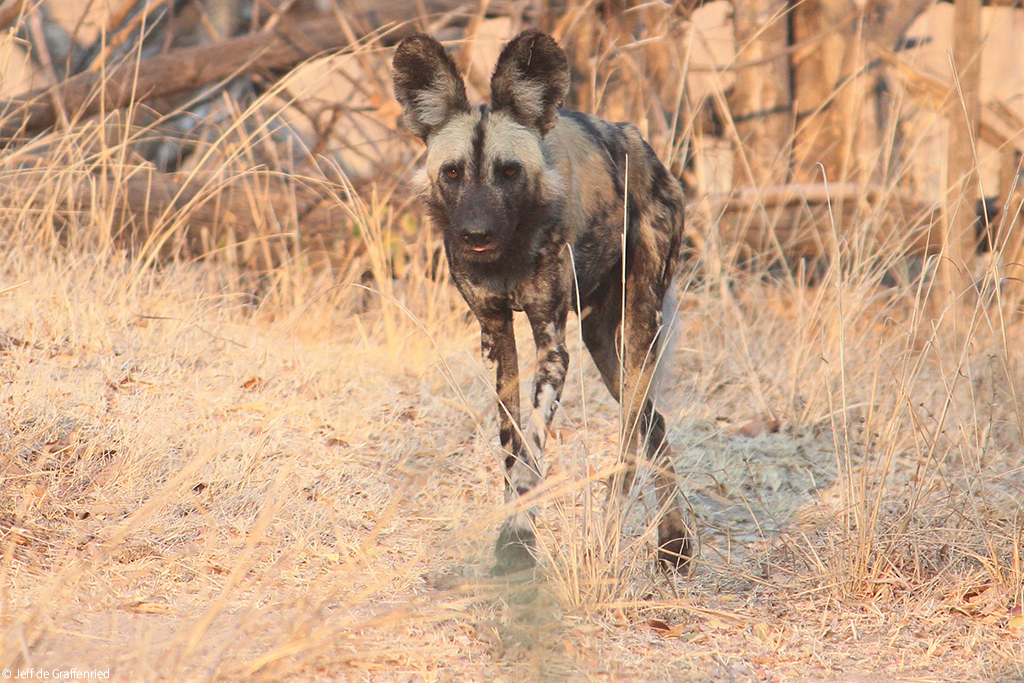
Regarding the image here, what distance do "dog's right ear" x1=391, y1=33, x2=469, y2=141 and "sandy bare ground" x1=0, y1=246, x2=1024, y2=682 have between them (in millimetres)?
710

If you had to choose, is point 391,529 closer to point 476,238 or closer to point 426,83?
point 476,238

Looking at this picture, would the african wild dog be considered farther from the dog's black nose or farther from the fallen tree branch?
the fallen tree branch

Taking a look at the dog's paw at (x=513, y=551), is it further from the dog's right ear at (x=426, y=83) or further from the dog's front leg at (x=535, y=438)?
the dog's right ear at (x=426, y=83)

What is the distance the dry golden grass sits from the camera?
2.32 metres

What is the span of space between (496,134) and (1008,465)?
2.33 metres

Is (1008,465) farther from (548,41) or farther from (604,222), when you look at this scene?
(548,41)

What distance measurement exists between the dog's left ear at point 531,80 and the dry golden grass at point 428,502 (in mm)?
665

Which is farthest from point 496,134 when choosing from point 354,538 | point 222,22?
point 222,22

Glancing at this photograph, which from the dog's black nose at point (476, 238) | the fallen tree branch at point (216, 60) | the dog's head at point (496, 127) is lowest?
the dog's black nose at point (476, 238)

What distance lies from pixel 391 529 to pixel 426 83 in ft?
4.63

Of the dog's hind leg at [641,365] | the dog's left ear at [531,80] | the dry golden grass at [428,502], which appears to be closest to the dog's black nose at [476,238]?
the dry golden grass at [428,502]

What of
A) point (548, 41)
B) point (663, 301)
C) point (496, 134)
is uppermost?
point (548, 41)

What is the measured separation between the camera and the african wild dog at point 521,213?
2717 millimetres

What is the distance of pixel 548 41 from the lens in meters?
2.72
